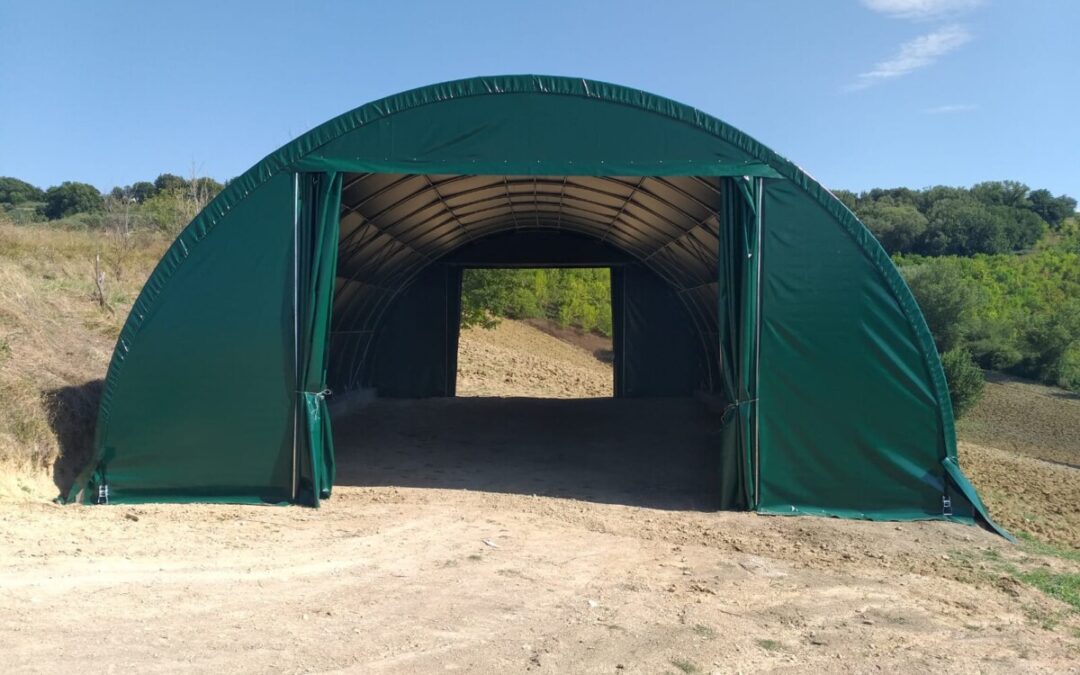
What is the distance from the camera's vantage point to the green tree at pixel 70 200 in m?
44.4

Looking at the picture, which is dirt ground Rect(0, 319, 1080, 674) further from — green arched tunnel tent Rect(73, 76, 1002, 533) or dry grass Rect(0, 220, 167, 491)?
dry grass Rect(0, 220, 167, 491)

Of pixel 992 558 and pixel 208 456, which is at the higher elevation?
pixel 208 456

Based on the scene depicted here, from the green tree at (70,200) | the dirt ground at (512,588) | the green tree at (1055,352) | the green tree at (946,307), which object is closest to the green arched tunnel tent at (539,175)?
the dirt ground at (512,588)

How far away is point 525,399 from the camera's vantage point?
18062mm

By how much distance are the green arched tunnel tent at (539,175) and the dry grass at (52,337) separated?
74 centimetres

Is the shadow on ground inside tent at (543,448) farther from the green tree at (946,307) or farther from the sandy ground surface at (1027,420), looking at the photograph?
the green tree at (946,307)

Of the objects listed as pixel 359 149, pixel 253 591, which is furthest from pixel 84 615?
pixel 359 149

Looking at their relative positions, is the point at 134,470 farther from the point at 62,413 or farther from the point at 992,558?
the point at 992,558

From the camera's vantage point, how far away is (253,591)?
5844mm

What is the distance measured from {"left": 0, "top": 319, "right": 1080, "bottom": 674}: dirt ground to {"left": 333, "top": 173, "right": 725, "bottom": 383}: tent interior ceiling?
3.45m

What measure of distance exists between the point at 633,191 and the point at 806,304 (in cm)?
394

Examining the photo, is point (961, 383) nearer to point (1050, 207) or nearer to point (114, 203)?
point (114, 203)

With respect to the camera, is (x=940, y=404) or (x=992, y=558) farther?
(x=940, y=404)

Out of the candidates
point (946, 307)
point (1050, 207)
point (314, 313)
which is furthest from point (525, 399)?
point (1050, 207)
